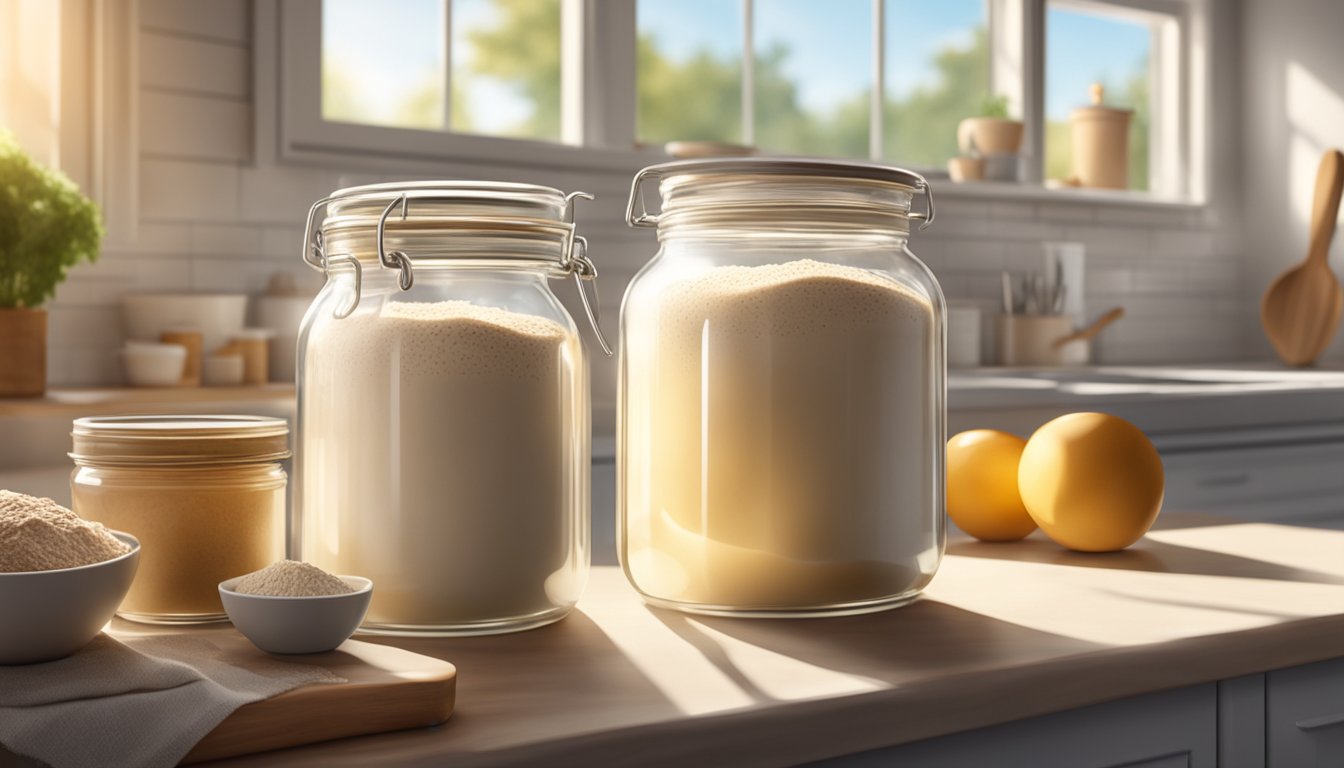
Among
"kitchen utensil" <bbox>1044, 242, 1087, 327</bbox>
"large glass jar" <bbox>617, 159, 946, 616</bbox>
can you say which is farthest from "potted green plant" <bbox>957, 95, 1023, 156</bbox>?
"large glass jar" <bbox>617, 159, 946, 616</bbox>

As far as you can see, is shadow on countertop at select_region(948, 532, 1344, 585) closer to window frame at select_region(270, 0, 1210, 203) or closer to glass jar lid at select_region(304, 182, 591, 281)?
glass jar lid at select_region(304, 182, 591, 281)

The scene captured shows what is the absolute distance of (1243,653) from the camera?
65 cm

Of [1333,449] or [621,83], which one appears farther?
[621,83]

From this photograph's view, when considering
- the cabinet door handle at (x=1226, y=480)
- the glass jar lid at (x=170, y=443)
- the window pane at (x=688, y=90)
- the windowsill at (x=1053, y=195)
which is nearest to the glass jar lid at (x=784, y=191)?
the glass jar lid at (x=170, y=443)

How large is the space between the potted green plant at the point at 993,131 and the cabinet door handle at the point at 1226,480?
127 centimetres

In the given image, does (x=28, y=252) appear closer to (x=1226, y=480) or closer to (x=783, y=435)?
(x=783, y=435)

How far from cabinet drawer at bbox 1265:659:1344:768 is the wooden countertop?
14mm

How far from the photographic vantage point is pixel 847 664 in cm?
59

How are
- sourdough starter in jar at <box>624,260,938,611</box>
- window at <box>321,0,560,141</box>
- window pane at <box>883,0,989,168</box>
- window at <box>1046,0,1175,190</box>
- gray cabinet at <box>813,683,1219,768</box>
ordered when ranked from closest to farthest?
gray cabinet at <box>813,683,1219,768</box>, sourdough starter in jar at <box>624,260,938,611</box>, window at <box>1046,0,1175,190</box>, window pane at <box>883,0,989,168</box>, window at <box>321,0,560,141</box>

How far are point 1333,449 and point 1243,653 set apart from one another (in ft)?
8.27

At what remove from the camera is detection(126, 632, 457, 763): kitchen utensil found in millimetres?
464

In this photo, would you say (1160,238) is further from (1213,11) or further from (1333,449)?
(1333,449)

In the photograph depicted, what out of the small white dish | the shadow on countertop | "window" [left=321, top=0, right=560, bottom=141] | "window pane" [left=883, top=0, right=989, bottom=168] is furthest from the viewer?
"window" [left=321, top=0, right=560, bottom=141]

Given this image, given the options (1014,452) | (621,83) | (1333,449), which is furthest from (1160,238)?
(1014,452)
